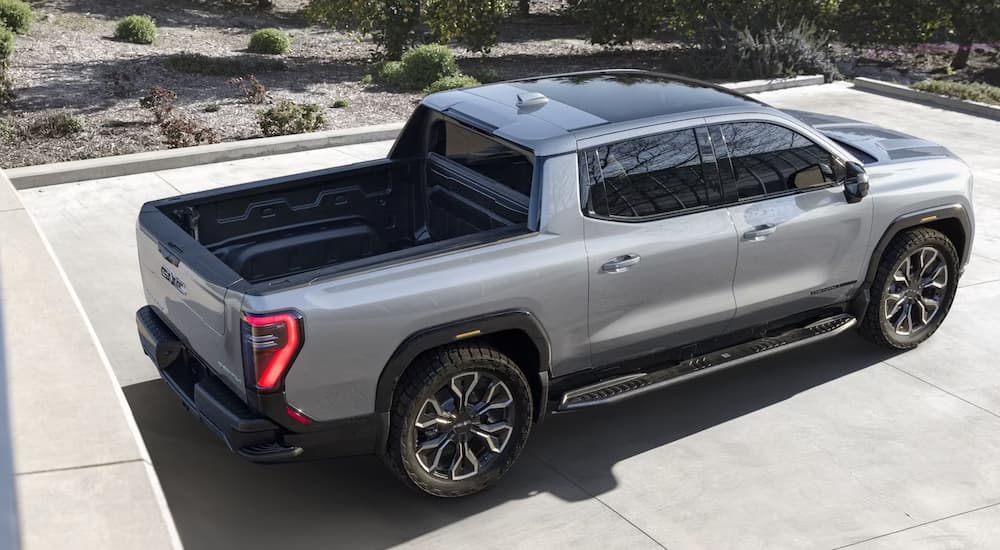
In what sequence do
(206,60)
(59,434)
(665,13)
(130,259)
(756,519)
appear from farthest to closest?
(665,13) → (206,60) → (130,259) → (756,519) → (59,434)

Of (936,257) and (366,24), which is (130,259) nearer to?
(936,257)

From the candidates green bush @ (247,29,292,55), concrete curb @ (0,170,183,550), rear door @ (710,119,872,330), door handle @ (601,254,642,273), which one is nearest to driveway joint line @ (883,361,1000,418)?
rear door @ (710,119,872,330)

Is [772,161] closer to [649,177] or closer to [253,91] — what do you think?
[649,177]

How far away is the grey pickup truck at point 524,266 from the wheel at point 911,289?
0.02 meters

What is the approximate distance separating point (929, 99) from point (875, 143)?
27.9 ft

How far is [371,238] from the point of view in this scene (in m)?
6.61

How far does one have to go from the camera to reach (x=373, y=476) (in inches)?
230

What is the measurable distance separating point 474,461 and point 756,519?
4.64 feet

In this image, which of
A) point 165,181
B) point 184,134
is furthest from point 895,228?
point 184,134

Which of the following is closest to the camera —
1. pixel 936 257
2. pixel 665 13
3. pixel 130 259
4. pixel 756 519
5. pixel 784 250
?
pixel 756 519

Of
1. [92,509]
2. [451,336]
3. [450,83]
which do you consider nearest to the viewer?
[92,509]

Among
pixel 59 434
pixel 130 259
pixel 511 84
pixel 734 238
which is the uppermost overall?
pixel 511 84

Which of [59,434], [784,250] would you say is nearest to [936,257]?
[784,250]

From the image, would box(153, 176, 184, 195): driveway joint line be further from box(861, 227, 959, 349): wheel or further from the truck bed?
box(861, 227, 959, 349): wheel
